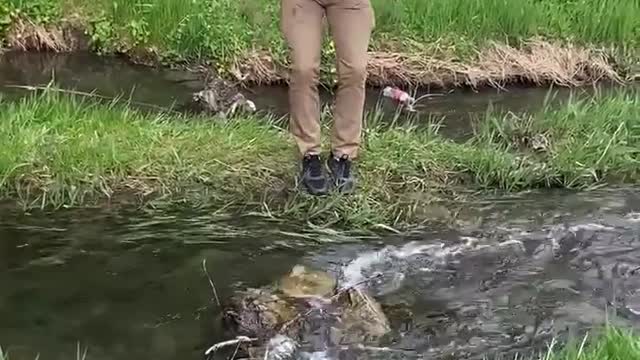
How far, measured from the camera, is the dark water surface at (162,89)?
26.1 ft

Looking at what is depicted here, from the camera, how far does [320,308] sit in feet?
13.8

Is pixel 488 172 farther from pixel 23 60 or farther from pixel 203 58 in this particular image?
pixel 23 60

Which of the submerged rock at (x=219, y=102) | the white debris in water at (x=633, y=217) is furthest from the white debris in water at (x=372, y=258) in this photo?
the submerged rock at (x=219, y=102)

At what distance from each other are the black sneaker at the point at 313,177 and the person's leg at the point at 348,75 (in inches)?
3.2

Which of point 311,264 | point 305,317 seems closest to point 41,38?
point 311,264

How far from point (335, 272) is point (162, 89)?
3927 millimetres

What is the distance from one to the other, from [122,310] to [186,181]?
1.55 m

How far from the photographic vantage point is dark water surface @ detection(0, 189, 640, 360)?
404 cm

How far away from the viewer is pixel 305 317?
4.11 m

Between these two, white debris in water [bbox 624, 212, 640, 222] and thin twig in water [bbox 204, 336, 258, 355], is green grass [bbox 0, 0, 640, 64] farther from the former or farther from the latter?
thin twig in water [bbox 204, 336, 258, 355]

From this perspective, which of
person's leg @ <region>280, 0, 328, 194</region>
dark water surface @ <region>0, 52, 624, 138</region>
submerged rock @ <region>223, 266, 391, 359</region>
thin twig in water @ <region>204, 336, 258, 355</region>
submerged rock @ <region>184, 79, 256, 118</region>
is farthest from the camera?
dark water surface @ <region>0, 52, 624, 138</region>

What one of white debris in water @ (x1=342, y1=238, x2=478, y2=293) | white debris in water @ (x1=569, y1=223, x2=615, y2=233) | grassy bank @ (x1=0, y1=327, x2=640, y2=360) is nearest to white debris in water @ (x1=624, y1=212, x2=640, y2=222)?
white debris in water @ (x1=569, y1=223, x2=615, y2=233)

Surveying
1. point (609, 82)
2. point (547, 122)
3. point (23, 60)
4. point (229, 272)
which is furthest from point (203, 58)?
point (229, 272)

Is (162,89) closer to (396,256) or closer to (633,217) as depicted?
(396,256)
